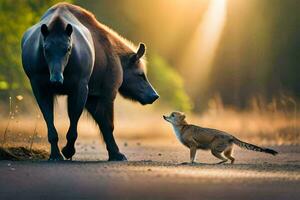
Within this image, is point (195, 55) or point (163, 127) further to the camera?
point (195, 55)

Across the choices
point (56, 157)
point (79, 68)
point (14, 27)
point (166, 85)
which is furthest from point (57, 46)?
point (166, 85)

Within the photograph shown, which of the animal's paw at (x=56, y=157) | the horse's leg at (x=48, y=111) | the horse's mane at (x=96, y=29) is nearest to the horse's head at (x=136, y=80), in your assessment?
the horse's mane at (x=96, y=29)

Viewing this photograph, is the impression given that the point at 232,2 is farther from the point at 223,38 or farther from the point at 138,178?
the point at 138,178

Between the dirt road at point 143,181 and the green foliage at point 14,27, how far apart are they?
1882 cm

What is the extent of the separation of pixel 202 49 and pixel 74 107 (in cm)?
4113

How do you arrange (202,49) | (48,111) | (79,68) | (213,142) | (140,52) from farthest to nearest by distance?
(202,49)
(140,52)
(213,142)
(48,111)
(79,68)

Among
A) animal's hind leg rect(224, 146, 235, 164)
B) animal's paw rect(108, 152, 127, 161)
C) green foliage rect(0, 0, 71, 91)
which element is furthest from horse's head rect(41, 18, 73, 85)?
green foliage rect(0, 0, 71, 91)

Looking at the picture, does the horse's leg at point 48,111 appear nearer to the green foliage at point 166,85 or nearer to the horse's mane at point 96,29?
the horse's mane at point 96,29

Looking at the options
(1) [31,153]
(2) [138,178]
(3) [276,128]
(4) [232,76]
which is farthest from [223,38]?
(2) [138,178]

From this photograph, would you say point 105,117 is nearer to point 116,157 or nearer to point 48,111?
point 116,157

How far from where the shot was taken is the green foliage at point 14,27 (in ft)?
113

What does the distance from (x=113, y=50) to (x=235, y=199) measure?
6.82 metres

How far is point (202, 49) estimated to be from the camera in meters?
57.5

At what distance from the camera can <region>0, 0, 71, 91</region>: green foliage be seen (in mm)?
34562
